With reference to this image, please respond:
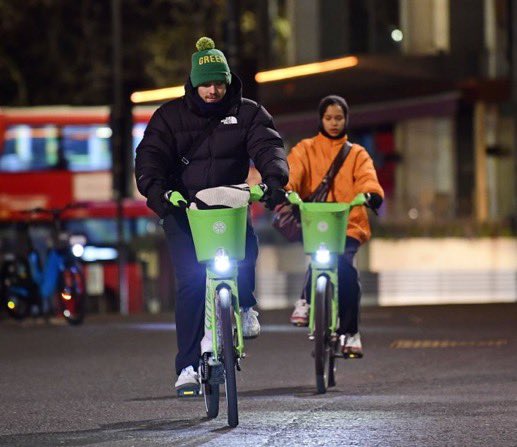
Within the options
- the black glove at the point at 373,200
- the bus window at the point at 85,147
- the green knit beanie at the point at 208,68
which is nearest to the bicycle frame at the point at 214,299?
the green knit beanie at the point at 208,68

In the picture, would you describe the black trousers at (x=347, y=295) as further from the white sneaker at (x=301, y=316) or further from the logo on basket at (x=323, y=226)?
the logo on basket at (x=323, y=226)

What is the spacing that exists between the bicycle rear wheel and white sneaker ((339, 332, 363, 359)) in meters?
0.32

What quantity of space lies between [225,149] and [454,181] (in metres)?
31.6

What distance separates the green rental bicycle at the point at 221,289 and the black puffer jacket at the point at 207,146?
358 millimetres

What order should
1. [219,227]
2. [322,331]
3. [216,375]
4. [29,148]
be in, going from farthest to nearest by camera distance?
[29,148]
[322,331]
[216,375]
[219,227]

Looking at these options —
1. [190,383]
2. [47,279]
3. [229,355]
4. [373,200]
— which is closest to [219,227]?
[229,355]

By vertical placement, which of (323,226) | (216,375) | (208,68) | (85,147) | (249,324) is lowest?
(216,375)

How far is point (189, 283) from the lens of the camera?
8945 millimetres

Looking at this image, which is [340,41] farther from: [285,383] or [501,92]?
[285,383]

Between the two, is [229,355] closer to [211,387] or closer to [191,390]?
[211,387]

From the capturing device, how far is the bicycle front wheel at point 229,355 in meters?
8.29

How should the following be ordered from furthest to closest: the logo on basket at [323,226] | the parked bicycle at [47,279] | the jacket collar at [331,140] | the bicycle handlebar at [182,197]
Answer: the parked bicycle at [47,279], the jacket collar at [331,140], the logo on basket at [323,226], the bicycle handlebar at [182,197]

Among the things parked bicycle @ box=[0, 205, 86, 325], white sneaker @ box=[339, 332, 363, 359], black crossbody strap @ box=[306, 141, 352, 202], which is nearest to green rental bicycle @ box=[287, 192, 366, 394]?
white sneaker @ box=[339, 332, 363, 359]

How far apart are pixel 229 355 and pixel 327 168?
2819mm
